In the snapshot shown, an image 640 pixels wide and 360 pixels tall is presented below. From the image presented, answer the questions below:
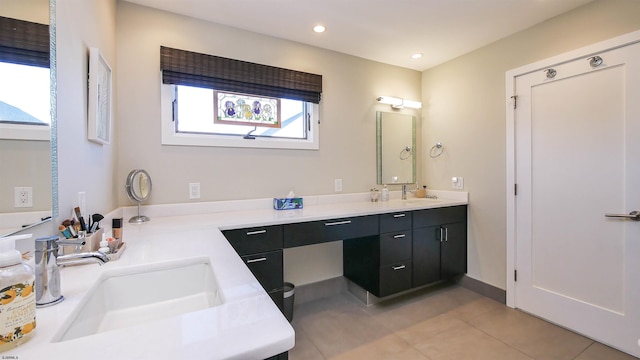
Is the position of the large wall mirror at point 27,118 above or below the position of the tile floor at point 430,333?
above

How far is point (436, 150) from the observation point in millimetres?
3062

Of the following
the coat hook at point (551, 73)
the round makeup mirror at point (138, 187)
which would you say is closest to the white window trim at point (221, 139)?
the round makeup mirror at point (138, 187)

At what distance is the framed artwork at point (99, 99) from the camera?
1332 millimetres

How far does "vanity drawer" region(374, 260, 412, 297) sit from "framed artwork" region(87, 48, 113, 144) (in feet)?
6.97

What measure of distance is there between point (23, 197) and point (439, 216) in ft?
8.95

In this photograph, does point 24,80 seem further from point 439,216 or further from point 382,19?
point 439,216

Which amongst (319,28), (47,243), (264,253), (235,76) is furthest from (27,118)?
(319,28)

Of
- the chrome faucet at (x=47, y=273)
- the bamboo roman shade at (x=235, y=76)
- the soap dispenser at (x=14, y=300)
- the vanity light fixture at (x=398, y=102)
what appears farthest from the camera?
the vanity light fixture at (x=398, y=102)

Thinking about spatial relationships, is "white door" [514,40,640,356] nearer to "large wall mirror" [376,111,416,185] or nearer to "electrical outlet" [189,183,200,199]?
"large wall mirror" [376,111,416,185]

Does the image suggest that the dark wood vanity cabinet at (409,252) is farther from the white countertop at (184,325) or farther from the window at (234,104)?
the white countertop at (184,325)

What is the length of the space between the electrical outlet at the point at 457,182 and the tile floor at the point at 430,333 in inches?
42.6

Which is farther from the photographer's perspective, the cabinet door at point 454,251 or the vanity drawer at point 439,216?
the cabinet door at point 454,251

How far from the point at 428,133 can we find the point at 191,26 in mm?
2586

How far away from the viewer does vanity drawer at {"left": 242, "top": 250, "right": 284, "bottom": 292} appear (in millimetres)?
1750
